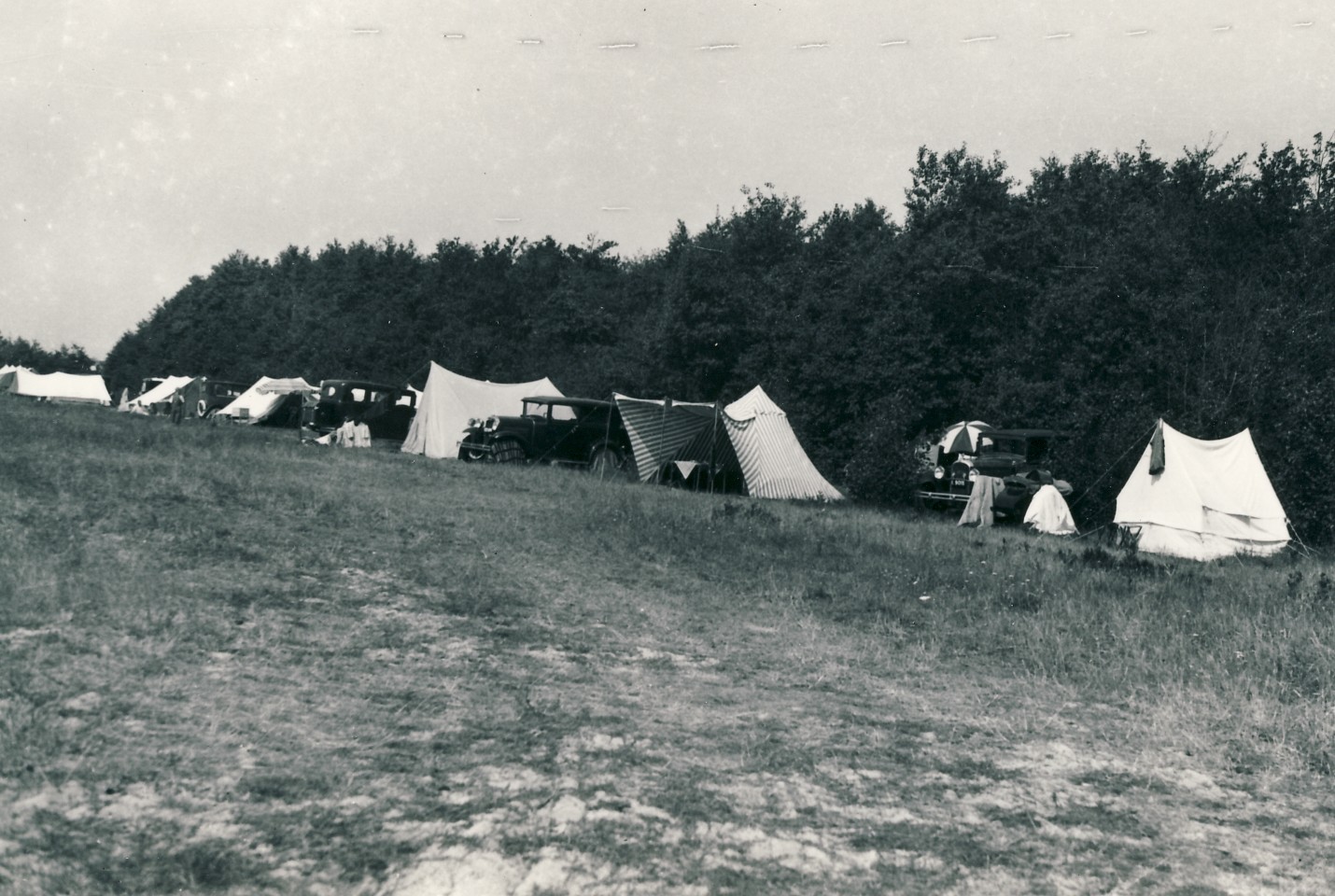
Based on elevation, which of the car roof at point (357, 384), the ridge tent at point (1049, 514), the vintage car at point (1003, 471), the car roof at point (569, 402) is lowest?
the ridge tent at point (1049, 514)

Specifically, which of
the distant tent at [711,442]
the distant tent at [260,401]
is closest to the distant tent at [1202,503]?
the distant tent at [711,442]

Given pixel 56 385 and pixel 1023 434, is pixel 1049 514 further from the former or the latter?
pixel 56 385

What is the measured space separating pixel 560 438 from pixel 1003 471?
9015mm

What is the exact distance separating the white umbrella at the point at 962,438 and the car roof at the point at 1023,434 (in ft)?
11.1

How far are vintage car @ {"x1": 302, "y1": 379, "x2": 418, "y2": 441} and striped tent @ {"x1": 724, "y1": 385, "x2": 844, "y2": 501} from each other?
11.8 meters

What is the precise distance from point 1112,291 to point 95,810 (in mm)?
27913

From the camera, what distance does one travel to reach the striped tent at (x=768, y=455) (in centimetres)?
2153

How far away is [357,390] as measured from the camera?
30797 mm

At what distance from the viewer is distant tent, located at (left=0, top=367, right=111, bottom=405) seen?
57.8 m

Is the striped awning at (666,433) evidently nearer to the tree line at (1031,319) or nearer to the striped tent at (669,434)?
the striped tent at (669,434)

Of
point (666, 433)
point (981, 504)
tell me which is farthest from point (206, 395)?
point (981, 504)

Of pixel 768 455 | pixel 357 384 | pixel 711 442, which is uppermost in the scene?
pixel 357 384

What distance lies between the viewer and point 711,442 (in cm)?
2180

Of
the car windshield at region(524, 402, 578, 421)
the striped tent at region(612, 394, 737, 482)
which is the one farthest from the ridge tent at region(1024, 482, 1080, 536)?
the car windshield at region(524, 402, 578, 421)
